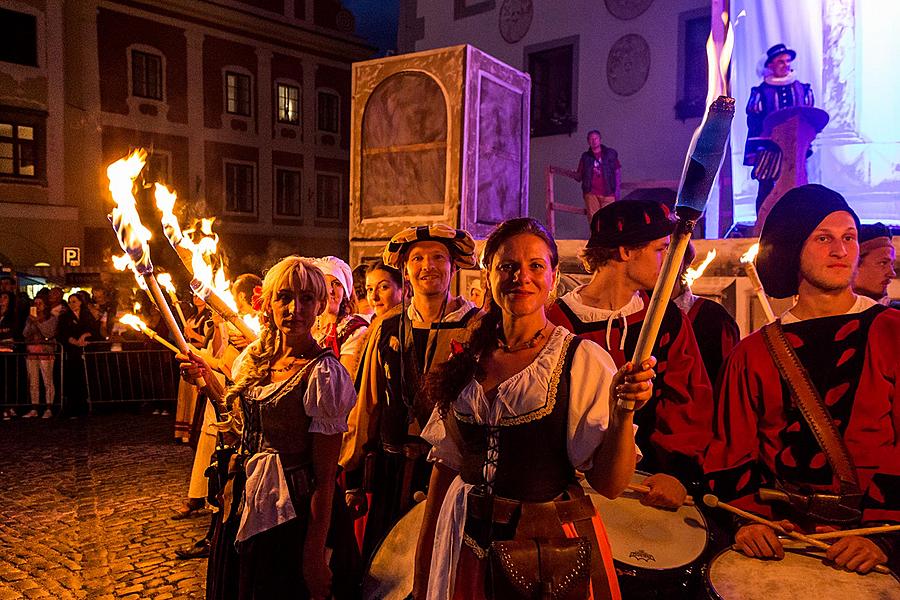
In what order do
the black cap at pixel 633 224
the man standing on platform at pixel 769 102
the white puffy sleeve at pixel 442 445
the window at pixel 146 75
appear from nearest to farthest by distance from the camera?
the white puffy sleeve at pixel 442 445, the black cap at pixel 633 224, the man standing on platform at pixel 769 102, the window at pixel 146 75

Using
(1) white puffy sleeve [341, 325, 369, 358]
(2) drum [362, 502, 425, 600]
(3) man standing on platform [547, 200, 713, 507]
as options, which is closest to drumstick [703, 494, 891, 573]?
(3) man standing on platform [547, 200, 713, 507]

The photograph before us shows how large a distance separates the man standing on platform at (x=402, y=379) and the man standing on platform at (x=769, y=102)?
5.32 meters

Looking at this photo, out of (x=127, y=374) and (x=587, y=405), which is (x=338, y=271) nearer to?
(x=587, y=405)

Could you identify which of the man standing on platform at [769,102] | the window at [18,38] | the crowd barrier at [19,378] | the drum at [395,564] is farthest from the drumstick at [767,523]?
the window at [18,38]

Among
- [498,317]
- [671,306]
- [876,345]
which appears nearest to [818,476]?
[876,345]

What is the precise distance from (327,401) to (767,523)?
5.73 ft

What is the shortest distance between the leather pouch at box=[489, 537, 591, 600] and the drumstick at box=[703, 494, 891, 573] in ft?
2.40

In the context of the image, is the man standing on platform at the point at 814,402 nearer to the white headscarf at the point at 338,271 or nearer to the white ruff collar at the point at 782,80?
the white headscarf at the point at 338,271

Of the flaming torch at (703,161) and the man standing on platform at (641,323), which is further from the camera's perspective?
the man standing on platform at (641,323)

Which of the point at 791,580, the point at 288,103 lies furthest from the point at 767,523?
the point at 288,103

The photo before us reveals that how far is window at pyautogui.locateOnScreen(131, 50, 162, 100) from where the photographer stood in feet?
73.6

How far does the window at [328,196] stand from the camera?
27484 mm

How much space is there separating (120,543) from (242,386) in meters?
3.20

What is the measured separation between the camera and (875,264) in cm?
380
